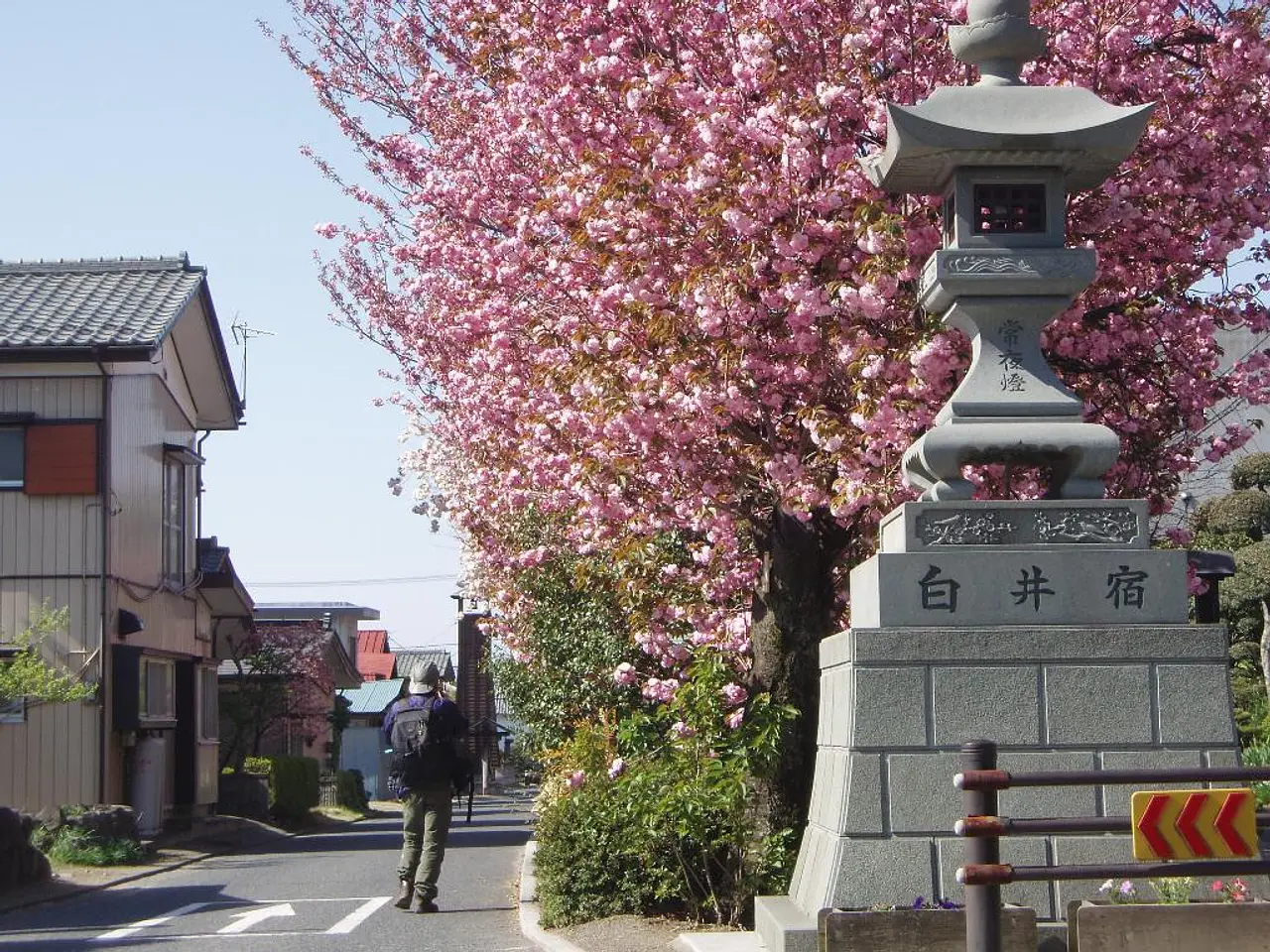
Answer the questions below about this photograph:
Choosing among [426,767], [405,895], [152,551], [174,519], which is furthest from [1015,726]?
[174,519]

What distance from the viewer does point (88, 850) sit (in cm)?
1977

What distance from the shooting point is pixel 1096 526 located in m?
8.59

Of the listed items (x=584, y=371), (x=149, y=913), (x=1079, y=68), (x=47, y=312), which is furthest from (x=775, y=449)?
(x=47, y=312)

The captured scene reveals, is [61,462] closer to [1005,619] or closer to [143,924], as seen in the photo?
[143,924]

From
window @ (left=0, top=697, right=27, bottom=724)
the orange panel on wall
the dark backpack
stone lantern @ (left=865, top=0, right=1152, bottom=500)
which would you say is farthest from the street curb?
the orange panel on wall

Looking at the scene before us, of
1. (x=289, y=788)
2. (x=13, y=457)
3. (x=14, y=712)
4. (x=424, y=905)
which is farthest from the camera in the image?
(x=289, y=788)

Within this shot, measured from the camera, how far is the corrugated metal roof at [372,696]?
197 ft

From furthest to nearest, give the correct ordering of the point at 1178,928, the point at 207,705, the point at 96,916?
the point at 207,705
the point at 96,916
the point at 1178,928

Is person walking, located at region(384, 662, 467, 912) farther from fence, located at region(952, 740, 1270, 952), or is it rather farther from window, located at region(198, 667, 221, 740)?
window, located at region(198, 667, 221, 740)

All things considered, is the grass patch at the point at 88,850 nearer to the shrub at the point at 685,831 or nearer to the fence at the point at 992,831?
the shrub at the point at 685,831

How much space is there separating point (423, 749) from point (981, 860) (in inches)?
289

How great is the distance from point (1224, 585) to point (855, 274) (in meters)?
18.6

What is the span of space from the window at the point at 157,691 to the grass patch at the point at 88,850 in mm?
4507

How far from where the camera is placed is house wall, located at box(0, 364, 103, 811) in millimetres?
22656
